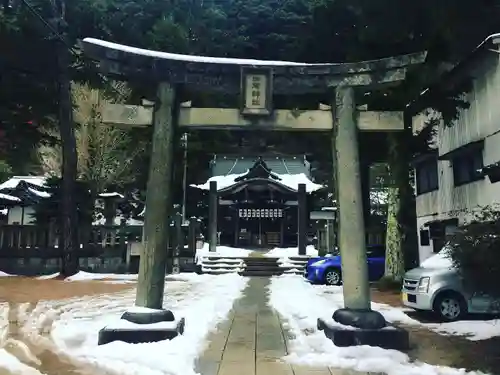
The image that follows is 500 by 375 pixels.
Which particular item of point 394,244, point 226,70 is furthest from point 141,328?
point 394,244

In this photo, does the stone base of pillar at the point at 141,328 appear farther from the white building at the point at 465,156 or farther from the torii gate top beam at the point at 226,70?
the white building at the point at 465,156

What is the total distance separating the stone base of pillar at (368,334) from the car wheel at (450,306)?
272 cm

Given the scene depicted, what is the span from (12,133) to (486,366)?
19969mm

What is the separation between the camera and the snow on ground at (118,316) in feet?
20.0

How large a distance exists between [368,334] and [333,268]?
11.7 m

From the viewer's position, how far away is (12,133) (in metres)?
Answer: 20.1

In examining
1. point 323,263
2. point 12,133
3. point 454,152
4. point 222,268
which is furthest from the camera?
point 222,268

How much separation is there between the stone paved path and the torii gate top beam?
175 inches

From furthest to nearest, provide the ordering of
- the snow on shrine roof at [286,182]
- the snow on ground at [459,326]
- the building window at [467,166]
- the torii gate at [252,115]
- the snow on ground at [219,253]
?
the snow on shrine roof at [286,182] → the snow on ground at [219,253] → the building window at [467,166] → the snow on ground at [459,326] → the torii gate at [252,115]

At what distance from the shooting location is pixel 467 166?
1702cm

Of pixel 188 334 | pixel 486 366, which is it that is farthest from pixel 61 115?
pixel 486 366

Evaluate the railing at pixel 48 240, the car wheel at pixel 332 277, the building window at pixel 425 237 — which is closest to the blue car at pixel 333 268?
the car wheel at pixel 332 277

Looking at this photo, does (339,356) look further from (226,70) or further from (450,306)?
(226,70)

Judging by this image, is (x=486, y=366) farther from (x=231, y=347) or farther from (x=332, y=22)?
(x=332, y=22)
